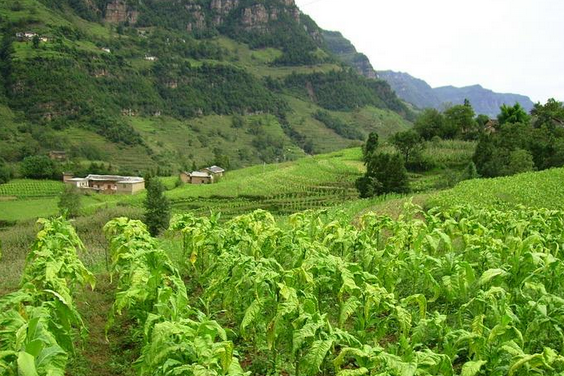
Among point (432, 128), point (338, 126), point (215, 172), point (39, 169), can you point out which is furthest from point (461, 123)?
point (338, 126)

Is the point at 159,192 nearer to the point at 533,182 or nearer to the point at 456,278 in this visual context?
the point at 533,182

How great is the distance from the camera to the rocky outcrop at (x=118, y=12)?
169000 mm

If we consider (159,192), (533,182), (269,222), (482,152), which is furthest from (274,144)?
(269,222)

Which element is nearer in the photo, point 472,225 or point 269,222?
point 472,225

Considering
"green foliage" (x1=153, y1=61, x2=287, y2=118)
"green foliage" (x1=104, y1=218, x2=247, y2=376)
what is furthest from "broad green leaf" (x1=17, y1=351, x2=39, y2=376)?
"green foliage" (x1=153, y1=61, x2=287, y2=118)

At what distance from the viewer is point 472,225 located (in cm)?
970

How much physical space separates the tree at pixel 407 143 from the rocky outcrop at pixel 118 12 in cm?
15036

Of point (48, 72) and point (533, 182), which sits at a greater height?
point (48, 72)

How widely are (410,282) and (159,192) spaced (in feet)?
71.8

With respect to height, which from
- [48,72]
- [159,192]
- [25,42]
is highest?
[25,42]

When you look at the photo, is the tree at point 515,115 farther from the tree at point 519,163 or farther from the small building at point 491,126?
the tree at point 519,163

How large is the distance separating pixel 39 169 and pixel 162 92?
75.3 meters

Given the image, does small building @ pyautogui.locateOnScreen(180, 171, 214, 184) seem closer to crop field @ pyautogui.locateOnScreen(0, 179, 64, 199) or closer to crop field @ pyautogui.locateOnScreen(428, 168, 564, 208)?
crop field @ pyautogui.locateOnScreen(0, 179, 64, 199)

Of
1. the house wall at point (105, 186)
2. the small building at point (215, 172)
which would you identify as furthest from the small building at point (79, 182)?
the small building at point (215, 172)
